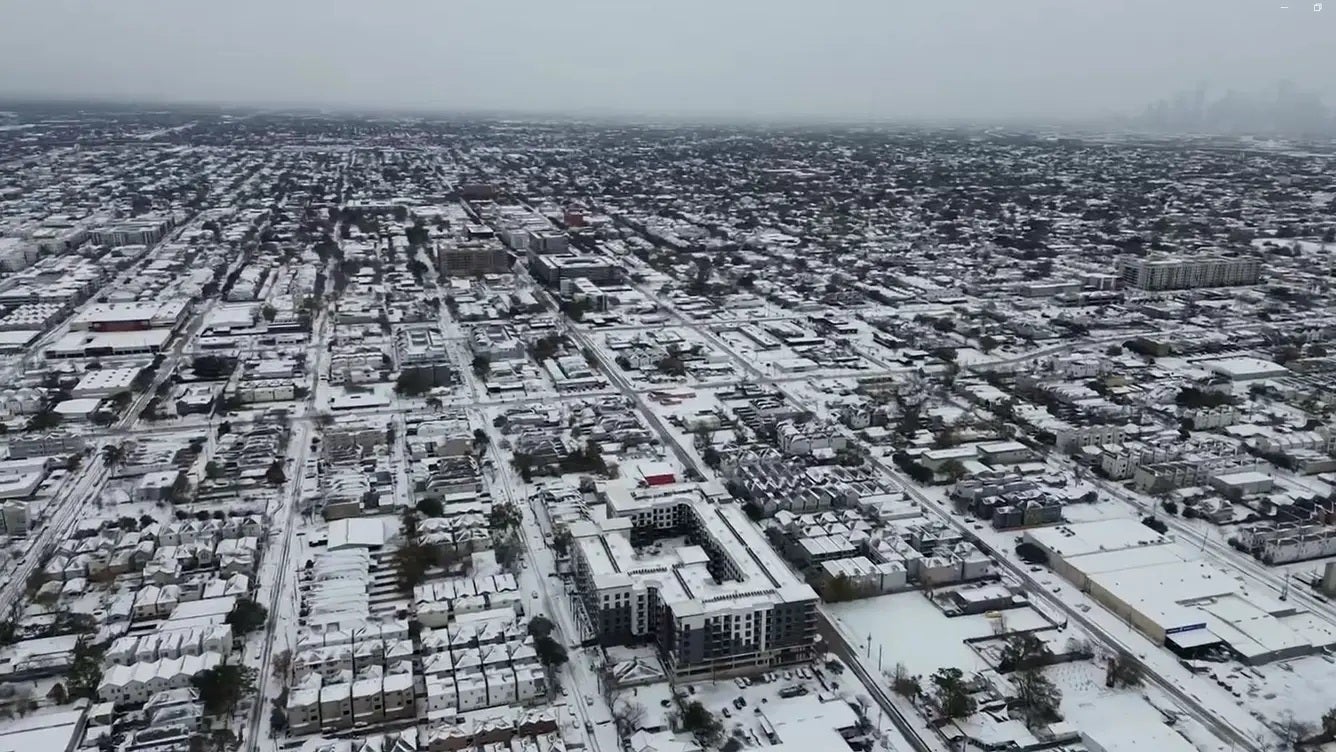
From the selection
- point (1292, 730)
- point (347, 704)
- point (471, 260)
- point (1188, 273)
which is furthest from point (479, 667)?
point (1188, 273)

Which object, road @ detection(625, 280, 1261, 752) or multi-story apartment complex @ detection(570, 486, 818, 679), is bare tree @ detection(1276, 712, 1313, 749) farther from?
multi-story apartment complex @ detection(570, 486, 818, 679)

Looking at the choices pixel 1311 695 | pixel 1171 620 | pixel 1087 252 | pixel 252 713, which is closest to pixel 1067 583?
pixel 1171 620

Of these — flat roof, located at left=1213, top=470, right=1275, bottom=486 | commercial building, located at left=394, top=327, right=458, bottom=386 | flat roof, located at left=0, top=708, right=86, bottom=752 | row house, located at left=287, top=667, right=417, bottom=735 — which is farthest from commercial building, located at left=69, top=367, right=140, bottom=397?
flat roof, located at left=1213, top=470, right=1275, bottom=486

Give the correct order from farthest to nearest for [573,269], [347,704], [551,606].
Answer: [573,269]
[551,606]
[347,704]

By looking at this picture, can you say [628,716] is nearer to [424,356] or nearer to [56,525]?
[56,525]

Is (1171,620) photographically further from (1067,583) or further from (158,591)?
(158,591)

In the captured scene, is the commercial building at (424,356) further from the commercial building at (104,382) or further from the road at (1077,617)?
the road at (1077,617)

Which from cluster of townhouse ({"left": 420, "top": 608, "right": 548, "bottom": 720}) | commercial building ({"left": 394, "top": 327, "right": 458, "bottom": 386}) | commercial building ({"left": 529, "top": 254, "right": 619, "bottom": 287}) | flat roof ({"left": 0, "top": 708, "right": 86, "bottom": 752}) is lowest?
flat roof ({"left": 0, "top": 708, "right": 86, "bottom": 752})
